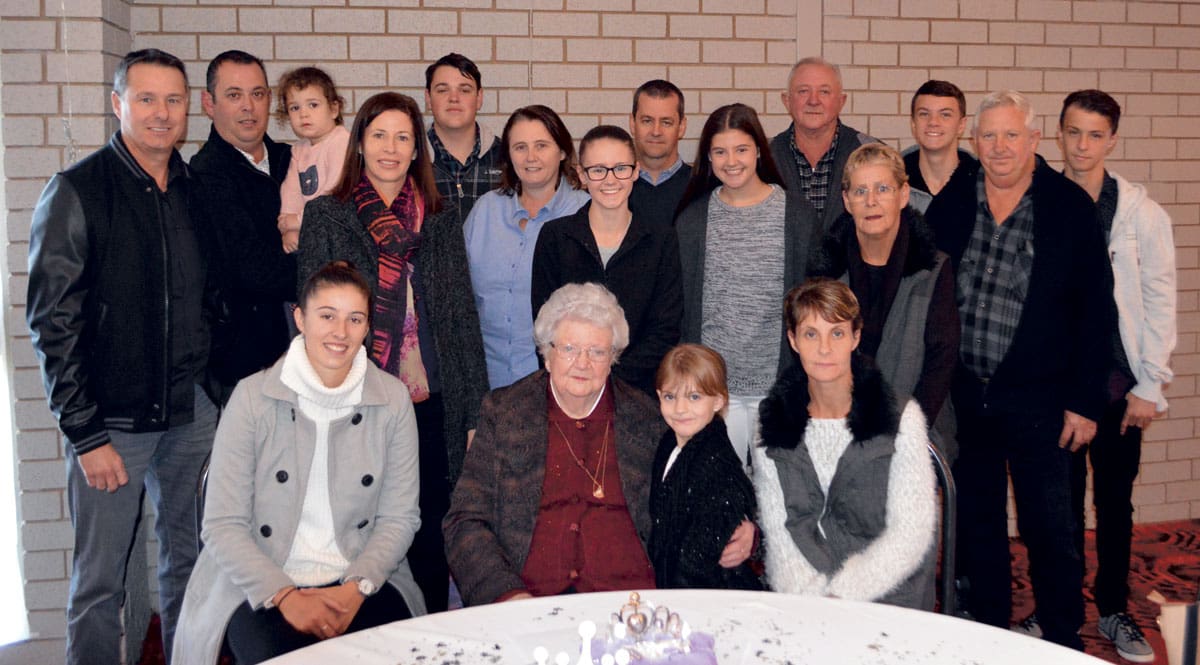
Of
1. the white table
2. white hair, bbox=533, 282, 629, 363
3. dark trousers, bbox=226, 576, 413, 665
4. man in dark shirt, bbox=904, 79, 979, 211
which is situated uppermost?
man in dark shirt, bbox=904, 79, 979, 211

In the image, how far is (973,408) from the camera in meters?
3.71

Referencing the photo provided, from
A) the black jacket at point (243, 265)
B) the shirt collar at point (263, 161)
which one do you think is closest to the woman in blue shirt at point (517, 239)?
the black jacket at point (243, 265)

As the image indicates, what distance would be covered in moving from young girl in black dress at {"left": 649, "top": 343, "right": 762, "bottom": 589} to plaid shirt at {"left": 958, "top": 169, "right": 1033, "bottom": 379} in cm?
114

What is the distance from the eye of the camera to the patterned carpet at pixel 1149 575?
13.8 feet

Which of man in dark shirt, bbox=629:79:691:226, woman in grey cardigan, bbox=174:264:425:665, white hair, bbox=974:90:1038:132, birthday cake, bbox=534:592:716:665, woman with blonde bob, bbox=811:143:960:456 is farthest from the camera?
man in dark shirt, bbox=629:79:691:226

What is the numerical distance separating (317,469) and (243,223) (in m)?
1.36

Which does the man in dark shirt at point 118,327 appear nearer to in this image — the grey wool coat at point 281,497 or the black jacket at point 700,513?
the grey wool coat at point 281,497

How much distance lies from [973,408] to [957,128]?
1374mm

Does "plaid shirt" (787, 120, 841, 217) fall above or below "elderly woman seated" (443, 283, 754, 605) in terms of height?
above

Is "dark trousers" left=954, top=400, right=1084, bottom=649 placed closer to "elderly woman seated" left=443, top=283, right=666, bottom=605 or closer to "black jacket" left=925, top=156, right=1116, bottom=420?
"black jacket" left=925, top=156, right=1116, bottom=420

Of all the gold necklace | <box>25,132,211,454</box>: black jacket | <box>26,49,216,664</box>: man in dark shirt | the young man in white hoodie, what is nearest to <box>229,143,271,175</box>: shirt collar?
<box>26,49,216,664</box>: man in dark shirt

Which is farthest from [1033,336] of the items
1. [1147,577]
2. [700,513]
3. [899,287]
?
[1147,577]

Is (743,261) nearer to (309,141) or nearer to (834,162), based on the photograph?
(834,162)

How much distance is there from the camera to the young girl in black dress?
2.83 metres
